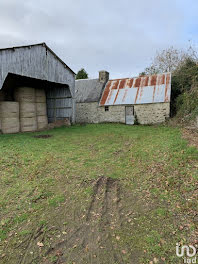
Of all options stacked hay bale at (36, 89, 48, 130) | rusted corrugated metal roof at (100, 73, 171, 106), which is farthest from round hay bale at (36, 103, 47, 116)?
rusted corrugated metal roof at (100, 73, 171, 106)

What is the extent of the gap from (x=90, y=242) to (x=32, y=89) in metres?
14.2

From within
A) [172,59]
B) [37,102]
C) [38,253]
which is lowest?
[38,253]

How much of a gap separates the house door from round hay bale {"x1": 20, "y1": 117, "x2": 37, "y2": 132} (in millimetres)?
8909

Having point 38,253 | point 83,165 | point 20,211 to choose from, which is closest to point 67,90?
point 83,165

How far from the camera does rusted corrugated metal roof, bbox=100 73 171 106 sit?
17641 mm

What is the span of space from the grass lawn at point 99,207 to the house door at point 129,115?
439 inches

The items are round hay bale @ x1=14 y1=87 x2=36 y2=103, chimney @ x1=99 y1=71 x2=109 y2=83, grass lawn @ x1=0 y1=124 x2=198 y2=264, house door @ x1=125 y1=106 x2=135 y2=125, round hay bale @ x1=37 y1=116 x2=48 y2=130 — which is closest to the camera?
grass lawn @ x1=0 y1=124 x2=198 y2=264

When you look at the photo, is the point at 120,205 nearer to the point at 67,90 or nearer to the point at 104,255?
the point at 104,255

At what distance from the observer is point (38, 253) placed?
2959 mm

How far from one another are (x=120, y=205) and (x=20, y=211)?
228 centimetres

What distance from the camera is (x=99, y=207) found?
4.17 meters

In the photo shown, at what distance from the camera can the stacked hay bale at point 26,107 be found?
14367 mm

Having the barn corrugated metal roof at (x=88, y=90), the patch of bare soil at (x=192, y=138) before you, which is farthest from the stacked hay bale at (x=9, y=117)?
the patch of bare soil at (x=192, y=138)

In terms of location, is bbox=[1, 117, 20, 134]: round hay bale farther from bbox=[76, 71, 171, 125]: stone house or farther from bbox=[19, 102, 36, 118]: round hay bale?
bbox=[76, 71, 171, 125]: stone house
